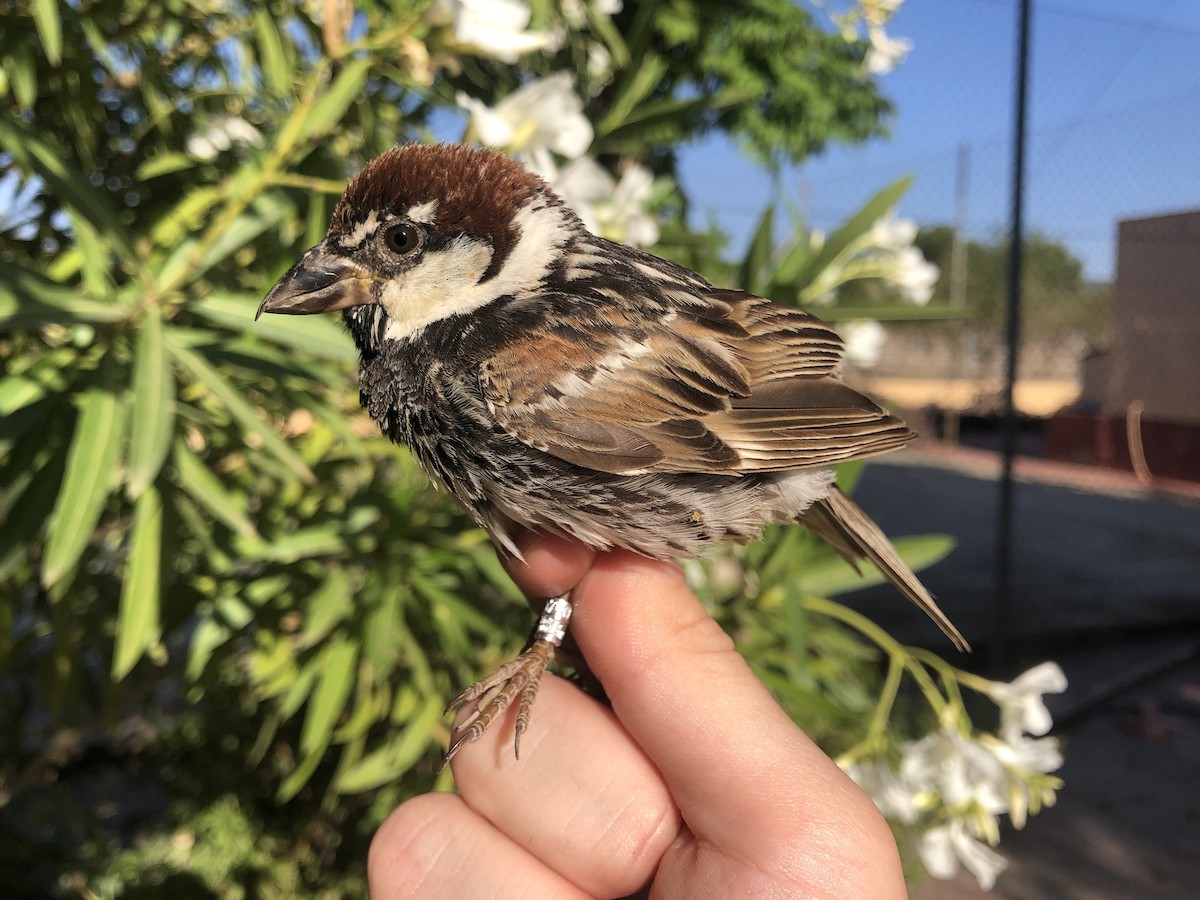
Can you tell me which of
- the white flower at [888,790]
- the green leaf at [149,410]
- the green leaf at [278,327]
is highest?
the green leaf at [278,327]

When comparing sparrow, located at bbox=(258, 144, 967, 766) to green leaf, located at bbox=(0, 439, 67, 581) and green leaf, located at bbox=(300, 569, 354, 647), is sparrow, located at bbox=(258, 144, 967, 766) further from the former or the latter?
green leaf, located at bbox=(0, 439, 67, 581)

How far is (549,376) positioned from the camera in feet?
3.89

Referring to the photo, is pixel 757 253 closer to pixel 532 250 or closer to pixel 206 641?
pixel 532 250

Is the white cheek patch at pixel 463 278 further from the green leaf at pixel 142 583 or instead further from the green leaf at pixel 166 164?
the green leaf at pixel 166 164

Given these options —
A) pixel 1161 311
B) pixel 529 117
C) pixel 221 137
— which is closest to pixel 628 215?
pixel 529 117

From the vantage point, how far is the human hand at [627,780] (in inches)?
45.2

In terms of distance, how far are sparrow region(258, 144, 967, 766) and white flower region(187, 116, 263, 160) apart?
974 mm

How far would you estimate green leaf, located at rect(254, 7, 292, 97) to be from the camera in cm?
180

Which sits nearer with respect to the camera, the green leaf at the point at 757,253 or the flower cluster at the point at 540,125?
the flower cluster at the point at 540,125

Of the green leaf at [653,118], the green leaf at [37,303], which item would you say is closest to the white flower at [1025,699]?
the green leaf at [653,118]

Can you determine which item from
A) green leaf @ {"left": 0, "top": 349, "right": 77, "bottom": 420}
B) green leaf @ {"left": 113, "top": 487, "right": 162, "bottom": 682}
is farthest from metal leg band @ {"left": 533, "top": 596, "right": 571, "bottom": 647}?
green leaf @ {"left": 0, "top": 349, "right": 77, "bottom": 420}

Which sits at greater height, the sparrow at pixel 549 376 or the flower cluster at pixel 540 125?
the flower cluster at pixel 540 125

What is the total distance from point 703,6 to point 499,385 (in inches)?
112

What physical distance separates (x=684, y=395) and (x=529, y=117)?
2.44 ft
